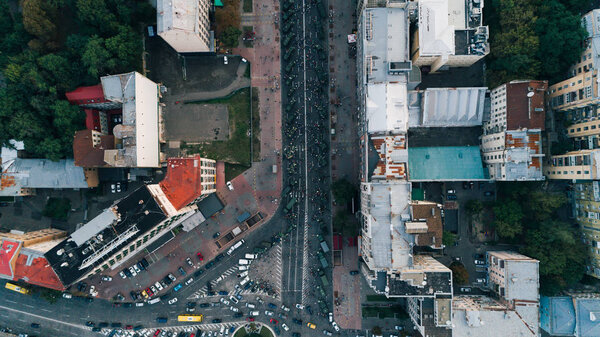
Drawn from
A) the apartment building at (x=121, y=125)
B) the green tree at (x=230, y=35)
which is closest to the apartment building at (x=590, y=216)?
the green tree at (x=230, y=35)

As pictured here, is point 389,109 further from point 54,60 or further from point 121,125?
point 54,60

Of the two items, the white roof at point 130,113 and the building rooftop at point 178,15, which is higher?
the building rooftop at point 178,15

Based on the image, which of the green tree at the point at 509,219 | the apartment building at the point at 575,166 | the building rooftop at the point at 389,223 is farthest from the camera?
the green tree at the point at 509,219

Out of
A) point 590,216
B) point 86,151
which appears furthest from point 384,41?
point 86,151

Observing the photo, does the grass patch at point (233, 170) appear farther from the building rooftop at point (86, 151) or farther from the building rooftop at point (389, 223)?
the building rooftop at point (389, 223)

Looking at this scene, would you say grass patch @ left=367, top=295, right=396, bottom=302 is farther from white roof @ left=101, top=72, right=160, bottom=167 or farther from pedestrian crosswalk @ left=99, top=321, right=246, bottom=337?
white roof @ left=101, top=72, right=160, bottom=167

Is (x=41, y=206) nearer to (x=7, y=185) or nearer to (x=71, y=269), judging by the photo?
(x=7, y=185)

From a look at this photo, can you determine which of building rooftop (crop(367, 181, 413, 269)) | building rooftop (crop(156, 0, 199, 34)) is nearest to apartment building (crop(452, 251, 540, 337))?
building rooftop (crop(367, 181, 413, 269))
